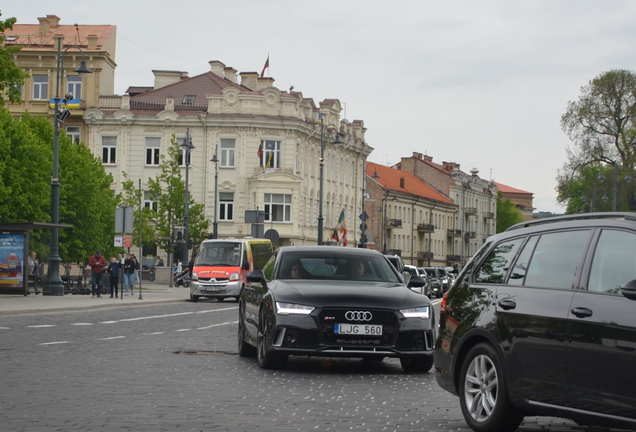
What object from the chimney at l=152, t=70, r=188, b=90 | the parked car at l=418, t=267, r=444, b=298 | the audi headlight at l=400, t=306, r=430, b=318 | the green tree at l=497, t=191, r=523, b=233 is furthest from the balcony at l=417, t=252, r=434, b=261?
the audi headlight at l=400, t=306, r=430, b=318

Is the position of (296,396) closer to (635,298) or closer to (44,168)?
(635,298)

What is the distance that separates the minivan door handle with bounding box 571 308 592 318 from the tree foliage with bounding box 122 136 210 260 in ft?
→ 201

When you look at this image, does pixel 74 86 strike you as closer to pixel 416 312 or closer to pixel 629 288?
pixel 416 312

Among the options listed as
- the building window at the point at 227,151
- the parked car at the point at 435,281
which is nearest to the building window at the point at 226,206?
the building window at the point at 227,151

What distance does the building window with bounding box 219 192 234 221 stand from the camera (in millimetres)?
77731

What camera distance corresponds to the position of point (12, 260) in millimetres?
36500

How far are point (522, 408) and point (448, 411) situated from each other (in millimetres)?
2100

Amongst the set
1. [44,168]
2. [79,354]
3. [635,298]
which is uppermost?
[44,168]

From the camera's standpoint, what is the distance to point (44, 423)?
8766 mm

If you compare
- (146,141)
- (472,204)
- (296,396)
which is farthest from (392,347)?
(472,204)

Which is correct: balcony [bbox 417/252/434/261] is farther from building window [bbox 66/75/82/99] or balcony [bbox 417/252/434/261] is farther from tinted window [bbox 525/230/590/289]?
tinted window [bbox 525/230/590/289]

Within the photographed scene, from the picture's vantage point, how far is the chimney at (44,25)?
80.6 m

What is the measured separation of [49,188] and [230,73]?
35461 millimetres

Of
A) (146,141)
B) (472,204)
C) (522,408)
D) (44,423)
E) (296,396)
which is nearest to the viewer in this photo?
(522,408)
